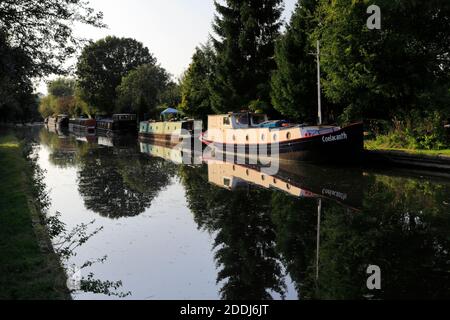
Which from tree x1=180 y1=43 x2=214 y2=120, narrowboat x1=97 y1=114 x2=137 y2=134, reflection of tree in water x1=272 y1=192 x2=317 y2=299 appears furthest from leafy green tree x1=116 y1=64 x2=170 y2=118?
reflection of tree in water x1=272 y1=192 x2=317 y2=299

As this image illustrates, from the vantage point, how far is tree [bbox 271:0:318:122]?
108 feet

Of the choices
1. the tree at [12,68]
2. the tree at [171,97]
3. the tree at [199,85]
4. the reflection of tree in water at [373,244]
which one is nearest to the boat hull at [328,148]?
the reflection of tree in water at [373,244]

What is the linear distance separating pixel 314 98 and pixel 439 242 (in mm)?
24625

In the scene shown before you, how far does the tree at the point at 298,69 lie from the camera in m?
33.0

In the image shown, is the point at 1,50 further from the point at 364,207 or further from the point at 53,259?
the point at 364,207

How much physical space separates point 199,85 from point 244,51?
8118 mm

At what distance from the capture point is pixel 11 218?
10352 mm

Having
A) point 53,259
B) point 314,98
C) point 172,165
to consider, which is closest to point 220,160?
point 172,165

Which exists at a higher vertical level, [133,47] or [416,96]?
[133,47]

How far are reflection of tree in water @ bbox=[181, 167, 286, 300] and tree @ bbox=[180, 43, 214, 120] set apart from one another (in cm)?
3029

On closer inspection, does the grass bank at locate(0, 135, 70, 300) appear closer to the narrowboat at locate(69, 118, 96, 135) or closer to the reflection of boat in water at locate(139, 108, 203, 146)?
the reflection of boat in water at locate(139, 108, 203, 146)

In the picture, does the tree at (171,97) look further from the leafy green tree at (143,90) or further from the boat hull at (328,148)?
the boat hull at (328,148)

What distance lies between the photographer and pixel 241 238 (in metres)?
10.8

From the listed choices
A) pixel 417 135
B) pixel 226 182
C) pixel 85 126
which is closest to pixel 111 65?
pixel 85 126
